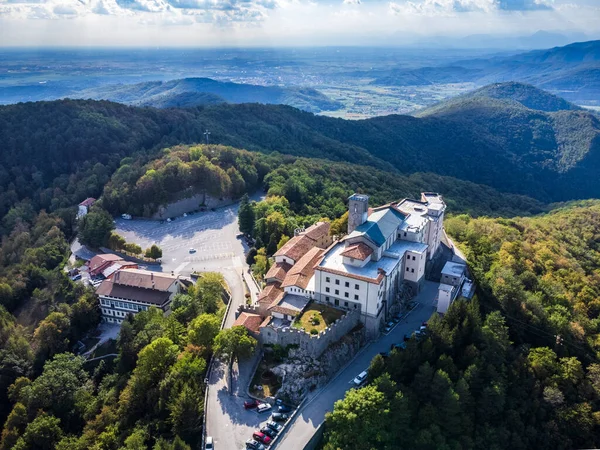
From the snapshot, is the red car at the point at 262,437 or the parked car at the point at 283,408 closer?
the red car at the point at 262,437

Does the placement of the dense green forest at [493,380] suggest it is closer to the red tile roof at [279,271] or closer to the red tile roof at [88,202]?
the red tile roof at [279,271]

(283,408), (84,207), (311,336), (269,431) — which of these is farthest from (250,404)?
(84,207)

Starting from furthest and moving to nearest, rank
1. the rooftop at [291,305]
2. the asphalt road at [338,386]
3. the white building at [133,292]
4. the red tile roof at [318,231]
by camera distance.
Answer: the white building at [133,292] → the red tile roof at [318,231] → the rooftop at [291,305] → the asphalt road at [338,386]

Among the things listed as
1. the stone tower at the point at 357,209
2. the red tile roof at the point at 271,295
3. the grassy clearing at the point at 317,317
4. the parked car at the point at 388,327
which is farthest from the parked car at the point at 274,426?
the stone tower at the point at 357,209

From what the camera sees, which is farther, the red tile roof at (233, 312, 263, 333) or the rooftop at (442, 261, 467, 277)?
the rooftop at (442, 261, 467, 277)

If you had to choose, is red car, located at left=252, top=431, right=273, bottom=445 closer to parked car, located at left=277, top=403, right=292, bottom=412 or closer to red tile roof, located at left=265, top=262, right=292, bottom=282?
parked car, located at left=277, top=403, right=292, bottom=412

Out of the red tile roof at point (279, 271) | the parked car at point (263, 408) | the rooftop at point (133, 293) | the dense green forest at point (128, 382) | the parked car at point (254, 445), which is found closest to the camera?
the parked car at point (254, 445)

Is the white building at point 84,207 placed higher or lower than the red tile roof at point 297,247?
lower

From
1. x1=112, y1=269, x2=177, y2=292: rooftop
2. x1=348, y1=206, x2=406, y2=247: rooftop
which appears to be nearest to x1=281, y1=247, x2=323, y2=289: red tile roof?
x1=348, y1=206, x2=406, y2=247: rooftop
